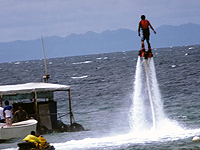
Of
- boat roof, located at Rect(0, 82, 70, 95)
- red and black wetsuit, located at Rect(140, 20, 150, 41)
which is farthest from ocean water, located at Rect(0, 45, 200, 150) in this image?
boat roof, located at Rect(0, 82, 70, 95)

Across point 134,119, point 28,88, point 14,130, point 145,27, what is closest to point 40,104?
point 28,88

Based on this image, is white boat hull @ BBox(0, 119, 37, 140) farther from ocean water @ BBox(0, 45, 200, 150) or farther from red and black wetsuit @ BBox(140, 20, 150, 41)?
red and black wetsuit @ BBox(140, 20, 150, 41)

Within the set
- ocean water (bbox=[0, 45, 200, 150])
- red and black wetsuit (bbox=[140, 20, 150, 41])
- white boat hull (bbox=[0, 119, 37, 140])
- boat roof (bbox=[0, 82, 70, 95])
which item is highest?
red and black wetsuit (bbox=[140, 20, 150, 41])

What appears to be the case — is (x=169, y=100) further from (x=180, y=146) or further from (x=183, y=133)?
(x=180, y=146)

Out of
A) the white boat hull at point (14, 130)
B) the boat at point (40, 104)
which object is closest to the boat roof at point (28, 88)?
the boat at point (40, 104)

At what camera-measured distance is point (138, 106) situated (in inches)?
1863

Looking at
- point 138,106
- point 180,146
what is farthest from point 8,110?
point 138,106

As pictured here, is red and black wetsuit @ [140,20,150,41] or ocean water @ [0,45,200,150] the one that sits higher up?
red and black wetsuit @ [140,20,150,41]

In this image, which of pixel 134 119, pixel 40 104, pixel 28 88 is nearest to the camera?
pixel 28 88

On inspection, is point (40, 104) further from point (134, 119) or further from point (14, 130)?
point (134, 119)

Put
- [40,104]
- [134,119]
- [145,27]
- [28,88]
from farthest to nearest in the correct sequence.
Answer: [134,119]
[40,104]
[28,88]
[145,27]

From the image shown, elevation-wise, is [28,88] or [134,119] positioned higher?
[28,88]

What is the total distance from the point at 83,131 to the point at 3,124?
25.3 ft

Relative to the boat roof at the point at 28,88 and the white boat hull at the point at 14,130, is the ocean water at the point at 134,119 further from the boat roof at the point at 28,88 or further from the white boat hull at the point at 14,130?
the boat roof at the point at 28,88
